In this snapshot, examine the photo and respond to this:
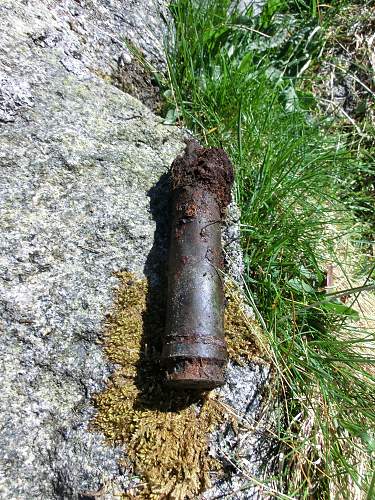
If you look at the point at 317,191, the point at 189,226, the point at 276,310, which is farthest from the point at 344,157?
the point at 189,226

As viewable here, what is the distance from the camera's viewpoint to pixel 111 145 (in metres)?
3.08

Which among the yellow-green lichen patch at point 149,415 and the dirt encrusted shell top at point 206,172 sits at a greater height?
the dirt encrusted shell top at point 206,172

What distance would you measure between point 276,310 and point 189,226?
71cm

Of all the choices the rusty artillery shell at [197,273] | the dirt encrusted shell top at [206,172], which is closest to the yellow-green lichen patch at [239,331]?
the rusty artillery shell at [197,273]

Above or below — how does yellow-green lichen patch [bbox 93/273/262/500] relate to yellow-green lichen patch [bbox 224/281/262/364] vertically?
below

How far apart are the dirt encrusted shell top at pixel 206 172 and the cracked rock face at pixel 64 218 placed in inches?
11.5

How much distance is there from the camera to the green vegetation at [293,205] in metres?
2.65

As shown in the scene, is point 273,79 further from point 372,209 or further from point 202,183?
point 202,183

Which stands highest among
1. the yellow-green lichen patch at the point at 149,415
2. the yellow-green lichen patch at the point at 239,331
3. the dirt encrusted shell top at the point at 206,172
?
the dirt encrusted shell top at the point at 206,172

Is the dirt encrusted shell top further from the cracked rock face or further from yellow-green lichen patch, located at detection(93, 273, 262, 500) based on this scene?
yellow-green lichen patch, located at detection(93, 273, 262, 500)

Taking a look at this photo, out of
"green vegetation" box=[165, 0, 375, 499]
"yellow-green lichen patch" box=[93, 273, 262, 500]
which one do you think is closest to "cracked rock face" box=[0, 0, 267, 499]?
"yellow-green lichen patch" box=[93, 273, 262, 500]

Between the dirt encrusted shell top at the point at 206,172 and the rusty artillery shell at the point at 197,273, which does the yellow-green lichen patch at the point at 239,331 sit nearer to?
the rusty artillery shell at the point at 197,273

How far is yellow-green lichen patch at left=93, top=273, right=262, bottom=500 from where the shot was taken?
7.59ft

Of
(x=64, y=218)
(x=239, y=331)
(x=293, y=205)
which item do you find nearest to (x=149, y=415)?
(x=239, y=331)
